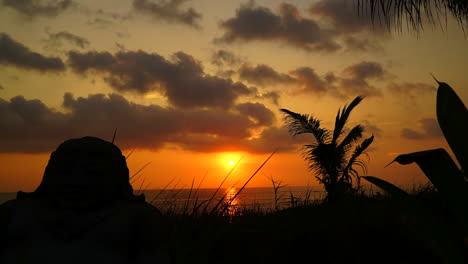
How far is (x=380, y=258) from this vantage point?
3.11 metres

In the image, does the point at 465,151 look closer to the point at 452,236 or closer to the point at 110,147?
the point at 452,236

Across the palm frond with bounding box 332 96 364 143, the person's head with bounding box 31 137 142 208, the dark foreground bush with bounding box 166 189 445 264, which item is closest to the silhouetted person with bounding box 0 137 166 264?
the person's head with bounding box 31 137 142 208

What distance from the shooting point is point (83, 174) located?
1.50 m

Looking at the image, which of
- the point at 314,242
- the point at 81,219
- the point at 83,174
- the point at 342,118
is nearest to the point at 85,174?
the point at 83,174

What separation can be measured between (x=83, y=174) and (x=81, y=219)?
0.17 metres

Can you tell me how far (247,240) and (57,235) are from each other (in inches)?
98.1

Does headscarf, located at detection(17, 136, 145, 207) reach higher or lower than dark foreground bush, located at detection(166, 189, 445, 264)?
higher

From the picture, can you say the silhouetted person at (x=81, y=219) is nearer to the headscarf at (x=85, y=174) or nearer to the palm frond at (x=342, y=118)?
the headscarf at (x=85, y=174)

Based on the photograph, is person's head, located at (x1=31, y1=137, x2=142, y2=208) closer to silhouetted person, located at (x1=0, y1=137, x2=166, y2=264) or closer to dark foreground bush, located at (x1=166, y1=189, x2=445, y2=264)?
silhouetted person, located at (x1=0, y1=137, x2=166, y2=264)

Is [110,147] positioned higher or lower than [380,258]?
higher

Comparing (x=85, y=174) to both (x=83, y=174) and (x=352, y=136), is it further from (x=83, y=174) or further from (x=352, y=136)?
(x=352, y=136)

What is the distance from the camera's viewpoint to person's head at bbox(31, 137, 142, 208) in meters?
1.49

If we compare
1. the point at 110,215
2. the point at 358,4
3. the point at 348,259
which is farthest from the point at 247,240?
the point at 358,4

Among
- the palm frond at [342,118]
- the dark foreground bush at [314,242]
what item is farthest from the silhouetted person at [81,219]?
the palm frond at [342,118]
